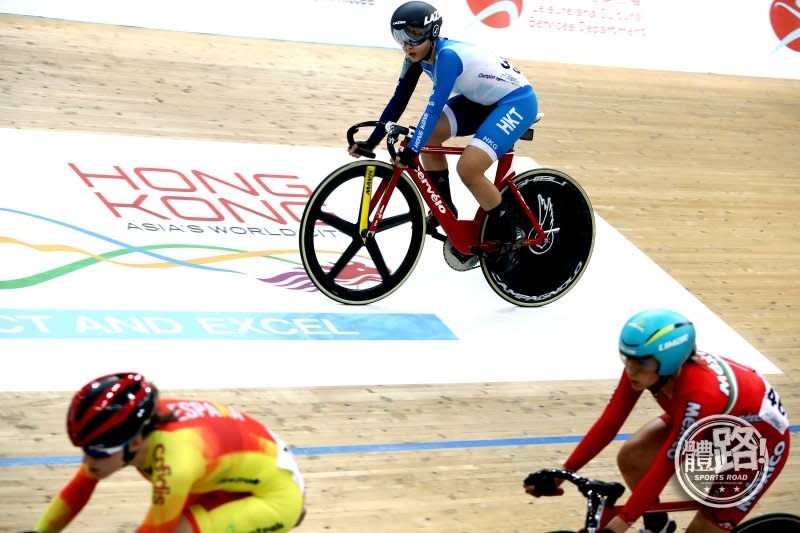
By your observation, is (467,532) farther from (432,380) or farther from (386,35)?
(386,35)

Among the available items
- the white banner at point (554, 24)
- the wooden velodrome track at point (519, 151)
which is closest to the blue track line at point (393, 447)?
the wooden velodrome track at point (519, 151)

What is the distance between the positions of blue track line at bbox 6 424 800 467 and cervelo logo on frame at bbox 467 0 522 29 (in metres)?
6.03

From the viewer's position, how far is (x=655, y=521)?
3443mm

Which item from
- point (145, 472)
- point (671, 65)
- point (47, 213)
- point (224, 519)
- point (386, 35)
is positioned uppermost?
point (145, 472)

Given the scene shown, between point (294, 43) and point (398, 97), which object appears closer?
point (398, 97)

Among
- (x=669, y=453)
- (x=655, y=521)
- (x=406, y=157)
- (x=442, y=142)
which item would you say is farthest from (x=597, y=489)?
(x=442, y=142)

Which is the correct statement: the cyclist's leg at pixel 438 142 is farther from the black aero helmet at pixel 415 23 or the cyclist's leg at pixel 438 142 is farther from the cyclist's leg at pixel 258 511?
the cyclist's leg at pixel 258 511

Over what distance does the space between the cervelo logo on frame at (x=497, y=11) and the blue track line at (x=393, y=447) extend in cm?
603

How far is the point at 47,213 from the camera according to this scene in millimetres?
6250

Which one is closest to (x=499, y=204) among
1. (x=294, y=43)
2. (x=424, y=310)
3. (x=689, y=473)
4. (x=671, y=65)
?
(x=424, y=310)

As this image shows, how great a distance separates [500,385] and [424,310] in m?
0.77

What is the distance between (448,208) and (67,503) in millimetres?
3216

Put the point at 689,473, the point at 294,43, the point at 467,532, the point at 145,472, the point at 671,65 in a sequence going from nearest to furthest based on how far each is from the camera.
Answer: the point at 145,472
the point at 689,473
the point at 467,532
the point at 294,43
the point at 671,65

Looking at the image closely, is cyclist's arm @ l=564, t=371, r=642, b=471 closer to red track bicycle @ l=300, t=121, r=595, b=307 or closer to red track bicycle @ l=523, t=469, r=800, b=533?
red track bicycle @ l=523, t=469, r=800, b=533
